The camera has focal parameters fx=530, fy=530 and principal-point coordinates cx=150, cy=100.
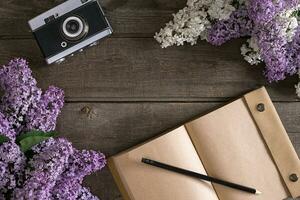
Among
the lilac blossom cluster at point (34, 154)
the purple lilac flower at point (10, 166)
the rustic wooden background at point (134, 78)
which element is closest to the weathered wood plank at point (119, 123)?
the rustic wooden background at point (134, 78)

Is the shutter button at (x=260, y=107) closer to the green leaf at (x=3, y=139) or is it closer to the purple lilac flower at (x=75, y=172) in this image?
the purple lilac flower at (x=75, y=172)

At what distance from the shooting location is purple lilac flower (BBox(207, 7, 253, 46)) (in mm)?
974

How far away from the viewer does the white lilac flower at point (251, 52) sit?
98 centimetres

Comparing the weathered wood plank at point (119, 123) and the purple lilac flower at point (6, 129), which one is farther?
the weathered wood plank at point (119, 123)

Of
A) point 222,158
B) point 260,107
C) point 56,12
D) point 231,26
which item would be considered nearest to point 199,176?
point 222,158

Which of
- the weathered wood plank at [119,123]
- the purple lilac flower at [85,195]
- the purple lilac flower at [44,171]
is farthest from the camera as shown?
the weathered wood plank at [119,123]

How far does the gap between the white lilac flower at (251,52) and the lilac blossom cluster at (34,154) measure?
342mm

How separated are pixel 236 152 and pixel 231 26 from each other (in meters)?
0.23

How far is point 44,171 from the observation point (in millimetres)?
768

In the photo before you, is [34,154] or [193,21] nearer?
[34,154]

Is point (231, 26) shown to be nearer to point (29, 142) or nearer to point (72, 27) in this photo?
point (72, 27)

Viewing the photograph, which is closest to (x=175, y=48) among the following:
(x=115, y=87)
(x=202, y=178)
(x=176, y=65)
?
(x=176, y=65)

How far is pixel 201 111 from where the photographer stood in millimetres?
1005

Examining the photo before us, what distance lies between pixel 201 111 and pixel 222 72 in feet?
0.28
